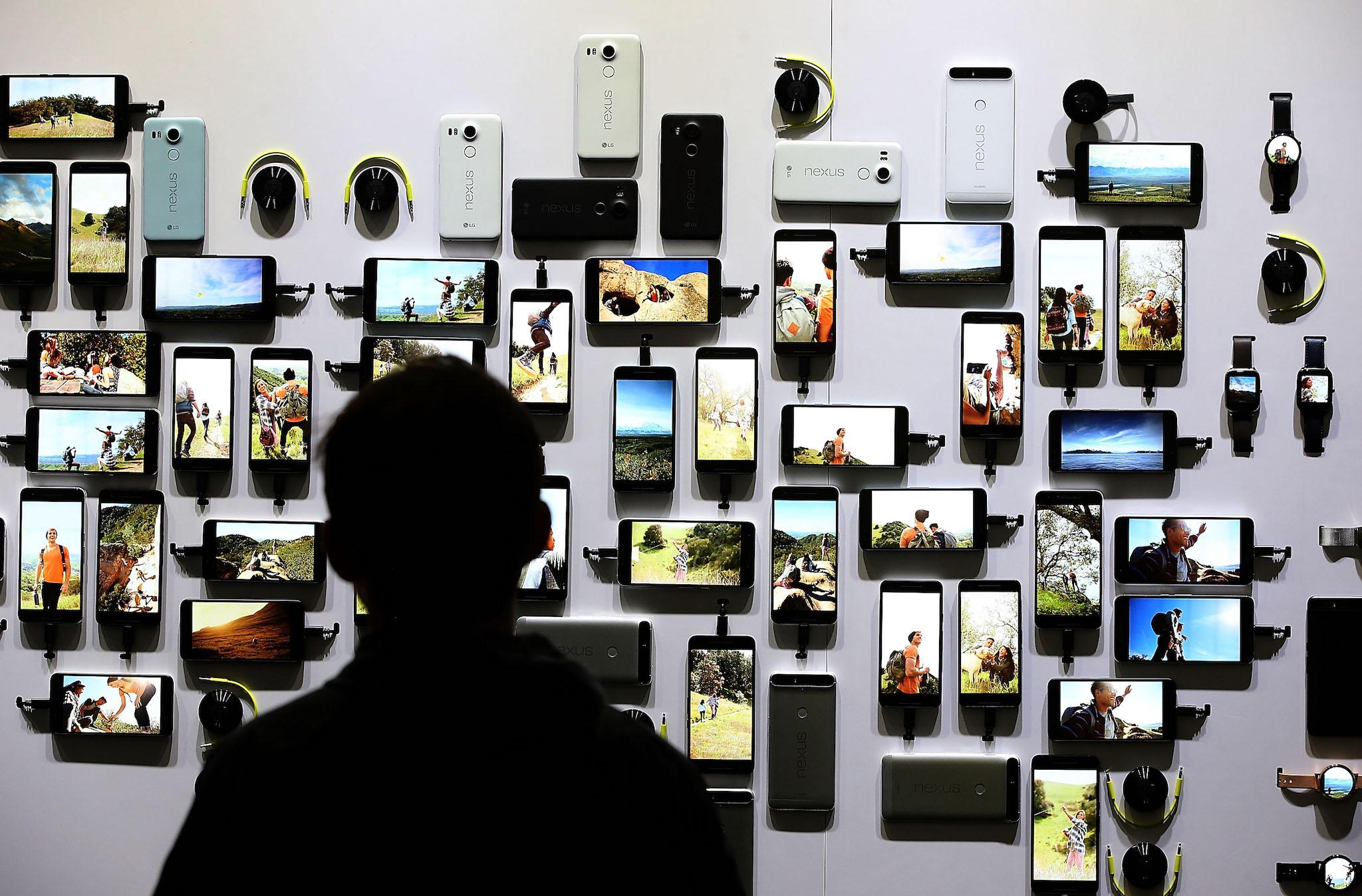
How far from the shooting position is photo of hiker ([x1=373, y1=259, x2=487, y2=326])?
2.19 meters

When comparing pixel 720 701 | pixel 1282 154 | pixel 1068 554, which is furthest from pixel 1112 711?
pixel 1282 154

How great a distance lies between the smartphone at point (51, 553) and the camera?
2.24m

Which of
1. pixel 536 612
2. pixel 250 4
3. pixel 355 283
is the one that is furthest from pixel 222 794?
pixel 250 4

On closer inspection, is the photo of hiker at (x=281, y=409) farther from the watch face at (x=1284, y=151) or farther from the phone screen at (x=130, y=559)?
the watch face at (x=1284, y=151)

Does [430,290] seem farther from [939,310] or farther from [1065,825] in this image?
[1065,825]

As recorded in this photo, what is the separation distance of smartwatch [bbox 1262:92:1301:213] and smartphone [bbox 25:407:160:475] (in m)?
2.34

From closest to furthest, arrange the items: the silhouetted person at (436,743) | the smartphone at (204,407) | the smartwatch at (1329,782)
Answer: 1. the silhouetted person at (436,743)
2. the smartwatch at (1329,782)
3. the smartphone at (204,407)

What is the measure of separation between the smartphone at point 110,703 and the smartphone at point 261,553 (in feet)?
0.88

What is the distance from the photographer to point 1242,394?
2143 mm

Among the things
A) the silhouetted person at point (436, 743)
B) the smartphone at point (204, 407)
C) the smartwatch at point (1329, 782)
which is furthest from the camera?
the smartphone at point (204, 407)

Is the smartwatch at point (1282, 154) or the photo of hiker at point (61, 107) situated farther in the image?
the photo of hiker at point (61, 107)

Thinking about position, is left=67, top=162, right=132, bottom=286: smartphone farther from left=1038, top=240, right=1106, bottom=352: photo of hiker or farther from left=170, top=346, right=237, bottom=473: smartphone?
left=1038, top=240, right=1106, bottom=352: photo of hiker

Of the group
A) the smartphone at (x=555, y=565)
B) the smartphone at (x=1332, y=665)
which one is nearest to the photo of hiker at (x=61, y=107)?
the smartphone at (x=555, y=565)

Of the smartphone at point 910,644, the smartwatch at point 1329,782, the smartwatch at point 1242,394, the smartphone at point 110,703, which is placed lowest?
the smartwatch at point 1329,782
